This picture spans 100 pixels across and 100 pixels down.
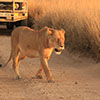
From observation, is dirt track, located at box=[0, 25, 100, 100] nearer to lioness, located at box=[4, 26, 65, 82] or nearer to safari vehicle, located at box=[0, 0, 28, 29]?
lioness, located at box=[4, 26, 65, 82]

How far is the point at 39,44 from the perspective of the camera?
705 centimetres

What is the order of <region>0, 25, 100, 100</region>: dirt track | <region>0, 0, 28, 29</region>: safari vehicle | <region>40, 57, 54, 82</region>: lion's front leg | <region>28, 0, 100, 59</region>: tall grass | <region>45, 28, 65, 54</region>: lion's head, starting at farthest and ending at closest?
1. <region>0, 0, 28, 29</region>: safari vehicle
2. <region>28, 0, 100, 59</region>: tall grass
3. <region>40, 57, 54, 82</region>: lion's front leg
4. <region>45, 28, 65, 54</region>: lion's head
5. <region>0, 25, 100, 100</region>: dirt track

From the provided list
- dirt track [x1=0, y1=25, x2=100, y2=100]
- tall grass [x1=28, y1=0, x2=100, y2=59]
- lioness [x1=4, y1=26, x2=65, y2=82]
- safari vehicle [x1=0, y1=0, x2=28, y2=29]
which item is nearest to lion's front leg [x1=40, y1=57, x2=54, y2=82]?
lioness [x1=4, y1=26, x2=65, y2=82]

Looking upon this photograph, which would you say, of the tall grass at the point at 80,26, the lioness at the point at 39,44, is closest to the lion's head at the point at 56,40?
the lioness at the point at 39,44

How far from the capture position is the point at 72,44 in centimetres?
1074

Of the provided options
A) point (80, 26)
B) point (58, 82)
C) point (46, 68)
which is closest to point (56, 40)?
point (46, 68)

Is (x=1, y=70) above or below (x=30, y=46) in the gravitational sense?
below

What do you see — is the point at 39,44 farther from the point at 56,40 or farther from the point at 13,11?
the point at 13,11

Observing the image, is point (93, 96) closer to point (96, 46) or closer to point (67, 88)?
point (67, 88)

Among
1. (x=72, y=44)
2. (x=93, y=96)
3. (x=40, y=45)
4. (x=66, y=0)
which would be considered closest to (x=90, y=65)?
(x=72, y=44)

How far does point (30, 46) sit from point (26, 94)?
1373mm

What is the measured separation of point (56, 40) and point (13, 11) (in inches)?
359

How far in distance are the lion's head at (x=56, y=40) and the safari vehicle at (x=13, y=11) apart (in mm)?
8812

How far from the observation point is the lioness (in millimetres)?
6699
